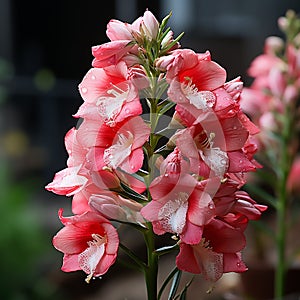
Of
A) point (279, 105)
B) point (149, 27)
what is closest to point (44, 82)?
point (279, 105)

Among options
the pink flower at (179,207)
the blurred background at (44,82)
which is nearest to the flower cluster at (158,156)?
the pink flower at (179,207)

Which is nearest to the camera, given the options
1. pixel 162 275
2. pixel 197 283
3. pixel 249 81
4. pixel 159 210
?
pixel 159 210

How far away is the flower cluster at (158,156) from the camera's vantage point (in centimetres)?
50

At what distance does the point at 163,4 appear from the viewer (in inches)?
98.9

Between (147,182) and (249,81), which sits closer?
(147,182)

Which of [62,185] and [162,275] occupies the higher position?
[62,185]

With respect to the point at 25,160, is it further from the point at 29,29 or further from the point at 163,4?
the point at 163,4

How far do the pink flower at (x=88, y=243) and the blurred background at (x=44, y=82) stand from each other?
1.66 meters

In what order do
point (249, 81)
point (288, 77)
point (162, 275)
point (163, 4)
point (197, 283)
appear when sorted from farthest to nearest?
point (163, 4) → point (249, 81) → point (162, 275) → point (197, 283) → point (288, 77)

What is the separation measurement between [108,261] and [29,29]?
2132 millimetres

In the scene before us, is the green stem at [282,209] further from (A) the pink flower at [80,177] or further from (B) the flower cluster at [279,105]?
(A) the pink flower at [80,177]

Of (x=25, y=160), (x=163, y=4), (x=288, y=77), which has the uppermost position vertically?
(x=288, y=77)

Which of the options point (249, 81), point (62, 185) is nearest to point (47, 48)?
point (249, 81)

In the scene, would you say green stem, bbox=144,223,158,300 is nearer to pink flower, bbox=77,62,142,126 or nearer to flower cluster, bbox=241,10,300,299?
pink flower, bbox=77,62,142,126
